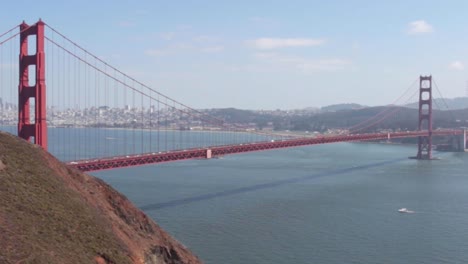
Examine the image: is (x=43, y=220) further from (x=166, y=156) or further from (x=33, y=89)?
(x=166, y=156)

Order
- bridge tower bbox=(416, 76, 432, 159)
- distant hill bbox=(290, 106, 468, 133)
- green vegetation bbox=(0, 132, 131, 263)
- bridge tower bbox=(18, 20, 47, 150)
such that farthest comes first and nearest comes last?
distant hill bbox=(290, 106, 468, 133) → bridge tower bbox=(416, 76, 432, 159) → bridge tower bbox=(18, 20, 47, 150) → green vegetation bbox=(0, 132, 131, 263)

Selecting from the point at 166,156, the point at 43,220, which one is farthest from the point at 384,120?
the point at 43,220

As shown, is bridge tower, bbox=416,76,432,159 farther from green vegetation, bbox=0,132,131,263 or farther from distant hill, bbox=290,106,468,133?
green vegetation, bbox=0,132,131,263

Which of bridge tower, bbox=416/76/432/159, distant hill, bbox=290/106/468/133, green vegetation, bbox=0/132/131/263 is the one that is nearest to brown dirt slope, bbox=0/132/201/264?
green vegetation, bbox=0/132/131/263

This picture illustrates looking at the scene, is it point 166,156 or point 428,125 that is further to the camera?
point 428,125

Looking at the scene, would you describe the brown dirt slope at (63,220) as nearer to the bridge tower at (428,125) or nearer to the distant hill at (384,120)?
the bridge tower at (428,125)

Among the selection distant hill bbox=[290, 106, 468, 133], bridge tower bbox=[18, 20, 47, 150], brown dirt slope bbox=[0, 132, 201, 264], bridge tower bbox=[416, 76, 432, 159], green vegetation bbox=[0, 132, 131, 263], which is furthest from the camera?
distant hill bbox=[290, 106, 468, 133]

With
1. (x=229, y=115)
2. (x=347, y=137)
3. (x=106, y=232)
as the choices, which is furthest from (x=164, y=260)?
(x=229, y=115)

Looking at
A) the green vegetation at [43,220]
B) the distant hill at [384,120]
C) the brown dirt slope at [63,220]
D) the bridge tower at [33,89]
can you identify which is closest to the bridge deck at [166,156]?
the bridge tower at [33,89]
